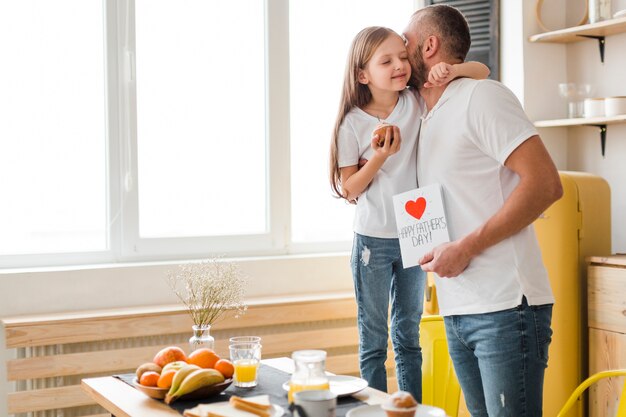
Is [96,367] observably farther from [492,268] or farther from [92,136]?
[492,268]

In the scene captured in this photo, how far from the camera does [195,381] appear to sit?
2.00 meters

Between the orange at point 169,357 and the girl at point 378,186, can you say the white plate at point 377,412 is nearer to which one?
the orange at point 169,357

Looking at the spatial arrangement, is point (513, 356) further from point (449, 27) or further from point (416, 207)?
point (449, 27)

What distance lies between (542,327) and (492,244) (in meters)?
0.22

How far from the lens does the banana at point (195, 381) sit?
2.00m

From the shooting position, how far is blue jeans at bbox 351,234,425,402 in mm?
2748

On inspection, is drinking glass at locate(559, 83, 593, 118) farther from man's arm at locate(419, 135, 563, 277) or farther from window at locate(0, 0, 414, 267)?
man's arm at locate(419, 135, 563, 277)

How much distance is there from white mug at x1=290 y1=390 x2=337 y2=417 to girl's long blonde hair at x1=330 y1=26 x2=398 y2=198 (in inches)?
48.1

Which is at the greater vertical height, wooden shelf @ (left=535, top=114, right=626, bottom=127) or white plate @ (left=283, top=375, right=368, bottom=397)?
wooden shelf @ (left=535, top=114, right=626, bottom=127)

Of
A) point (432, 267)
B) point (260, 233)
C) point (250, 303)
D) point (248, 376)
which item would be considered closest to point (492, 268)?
point (432, 267)

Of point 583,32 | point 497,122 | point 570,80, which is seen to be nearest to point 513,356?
point 497,122

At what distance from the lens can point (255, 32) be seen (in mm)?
4020

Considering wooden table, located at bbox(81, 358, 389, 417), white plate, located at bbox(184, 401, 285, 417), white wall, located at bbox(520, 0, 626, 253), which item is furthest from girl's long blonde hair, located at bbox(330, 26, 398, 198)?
white wall, located at bbox(520, 0, 626, 253)

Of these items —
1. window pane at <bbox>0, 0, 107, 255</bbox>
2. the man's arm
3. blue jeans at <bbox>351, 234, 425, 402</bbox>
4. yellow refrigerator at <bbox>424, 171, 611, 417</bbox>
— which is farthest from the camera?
window pane at <bbox>0, 0, 107, 255</bbox>
